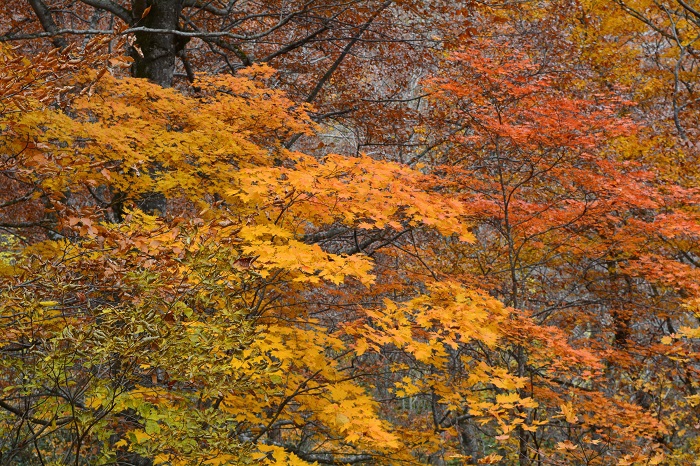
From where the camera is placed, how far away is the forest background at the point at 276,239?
3.21 meters

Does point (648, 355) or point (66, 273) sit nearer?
point (66, 273)

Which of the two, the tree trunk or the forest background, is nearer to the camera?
the forest background

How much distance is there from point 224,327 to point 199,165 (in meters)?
3.18

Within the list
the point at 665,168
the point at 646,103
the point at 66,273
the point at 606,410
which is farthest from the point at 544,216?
the point at 646,103

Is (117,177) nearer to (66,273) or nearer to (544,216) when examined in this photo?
(66,273)

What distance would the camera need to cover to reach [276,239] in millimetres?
4672

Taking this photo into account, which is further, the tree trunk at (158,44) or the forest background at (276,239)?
the tree trunk at (158,44)

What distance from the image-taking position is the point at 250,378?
395 cm

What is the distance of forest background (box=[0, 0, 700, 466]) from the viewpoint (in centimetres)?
321

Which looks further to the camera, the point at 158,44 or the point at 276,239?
the point at 158,44

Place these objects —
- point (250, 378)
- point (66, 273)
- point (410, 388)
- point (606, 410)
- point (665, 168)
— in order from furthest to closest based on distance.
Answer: point (665, 168) → point (606, 410) → point (410, 388) → point (250, 378) → point (66, 273)

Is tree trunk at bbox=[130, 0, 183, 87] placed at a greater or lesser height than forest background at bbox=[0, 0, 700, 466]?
greater

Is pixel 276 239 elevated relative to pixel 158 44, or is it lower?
lower

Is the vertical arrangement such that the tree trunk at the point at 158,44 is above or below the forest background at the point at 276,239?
above
